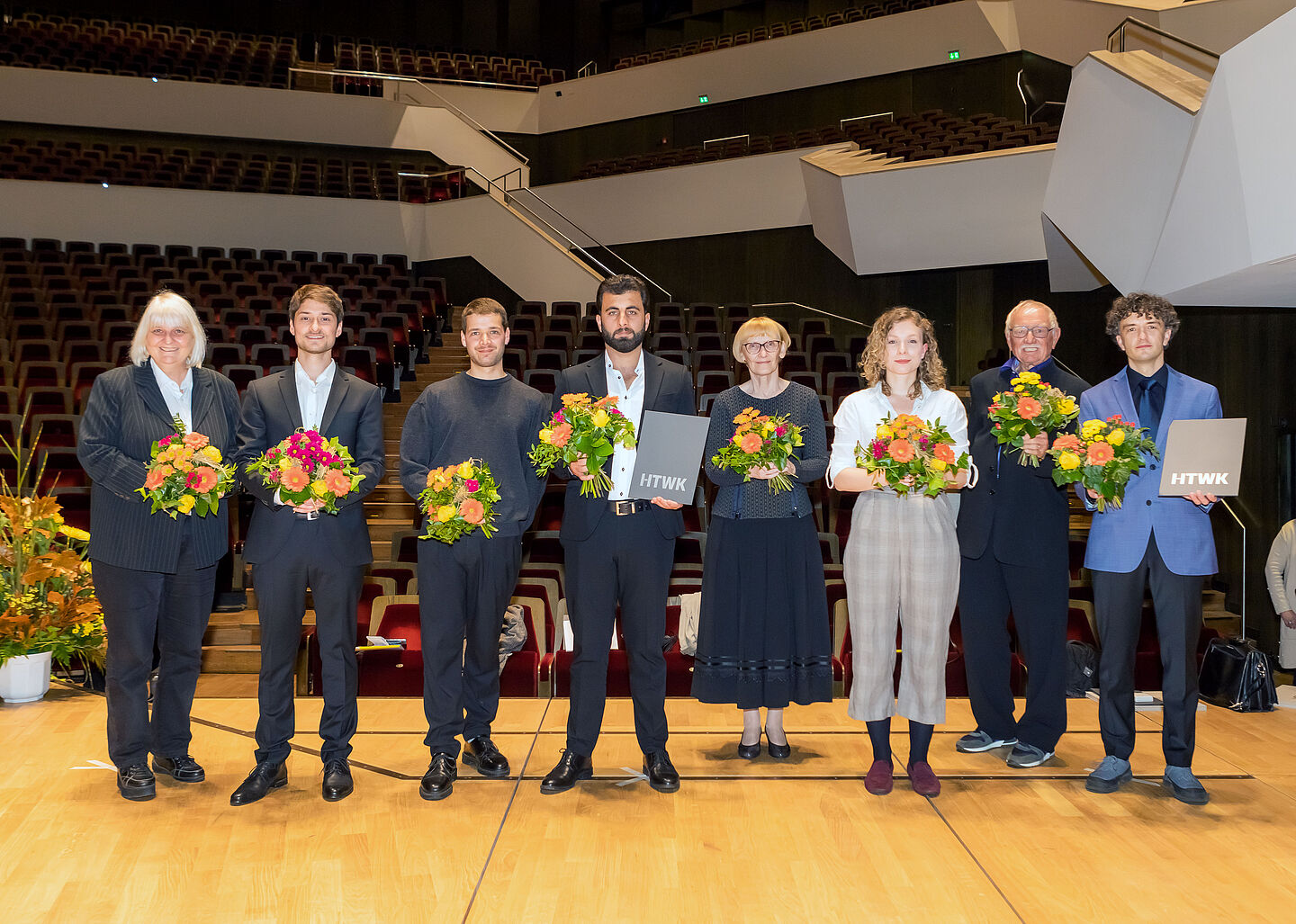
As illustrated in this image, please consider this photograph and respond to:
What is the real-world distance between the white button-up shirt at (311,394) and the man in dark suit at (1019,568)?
6.25 feet

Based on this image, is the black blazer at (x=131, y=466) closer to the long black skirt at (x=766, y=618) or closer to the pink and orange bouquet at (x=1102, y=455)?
the long black skirt at (x=766, y=618)

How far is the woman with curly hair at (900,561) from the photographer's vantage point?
280 cm

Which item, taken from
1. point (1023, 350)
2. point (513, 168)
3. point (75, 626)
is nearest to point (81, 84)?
point (513, 168)

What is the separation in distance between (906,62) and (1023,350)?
11.2 metres

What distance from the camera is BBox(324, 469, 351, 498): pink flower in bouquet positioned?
8.69 feet

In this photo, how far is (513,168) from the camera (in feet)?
48.6

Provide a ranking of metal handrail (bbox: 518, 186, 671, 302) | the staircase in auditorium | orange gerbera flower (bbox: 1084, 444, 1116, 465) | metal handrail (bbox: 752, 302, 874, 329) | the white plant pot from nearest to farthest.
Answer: orange gerbera flower (bbox: 1084, 444, 1116, 465), the white plant pot, the staircase in auditorium, metal handrail (bbox: 752, 302, 874, 329), metal handrail (bbox: 518, 186, 671, 302)

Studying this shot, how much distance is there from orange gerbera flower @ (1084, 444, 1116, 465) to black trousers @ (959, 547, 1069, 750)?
450 mm

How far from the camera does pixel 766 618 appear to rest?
2.99 meters

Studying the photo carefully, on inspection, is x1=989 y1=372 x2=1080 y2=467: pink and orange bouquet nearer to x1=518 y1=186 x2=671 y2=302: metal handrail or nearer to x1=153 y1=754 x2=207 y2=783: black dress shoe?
x1=153 y1=754 x2=207 y2=783: black dress shoe

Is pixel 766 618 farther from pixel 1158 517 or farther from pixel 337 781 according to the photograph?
pixel 337 781

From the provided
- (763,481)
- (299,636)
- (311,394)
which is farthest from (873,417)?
(299,636)

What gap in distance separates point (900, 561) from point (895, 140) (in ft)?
29.8

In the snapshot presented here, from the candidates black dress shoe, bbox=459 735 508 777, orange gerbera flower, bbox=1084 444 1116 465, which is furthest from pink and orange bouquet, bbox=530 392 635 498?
orange gerbera flower, bbox=1084 444 1116 465
